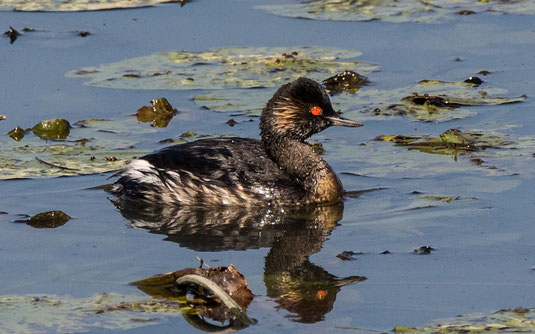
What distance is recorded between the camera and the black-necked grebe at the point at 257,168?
10.7 m

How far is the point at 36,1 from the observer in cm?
1766

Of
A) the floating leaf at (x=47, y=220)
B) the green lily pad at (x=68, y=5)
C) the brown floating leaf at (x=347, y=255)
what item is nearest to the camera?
the brown floating leaf at (x=347, y=255)

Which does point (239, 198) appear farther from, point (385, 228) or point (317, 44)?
point (317, 44)

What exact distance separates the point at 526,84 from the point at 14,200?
20.3 ft

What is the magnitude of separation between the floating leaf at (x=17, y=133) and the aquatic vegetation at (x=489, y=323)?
5.98m

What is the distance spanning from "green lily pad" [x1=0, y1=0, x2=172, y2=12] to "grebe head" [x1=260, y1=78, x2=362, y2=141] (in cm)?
683

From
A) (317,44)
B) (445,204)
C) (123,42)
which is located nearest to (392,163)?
(445,204)

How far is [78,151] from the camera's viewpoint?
38.2ft

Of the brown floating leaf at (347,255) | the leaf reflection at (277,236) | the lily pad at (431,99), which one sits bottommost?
the leaf reflection at (277,236)

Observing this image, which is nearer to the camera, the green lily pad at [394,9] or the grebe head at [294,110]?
the grebe head at [294,110]

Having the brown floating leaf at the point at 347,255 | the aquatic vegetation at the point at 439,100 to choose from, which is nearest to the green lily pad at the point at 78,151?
the aquatic vegetation at the point at 439,100

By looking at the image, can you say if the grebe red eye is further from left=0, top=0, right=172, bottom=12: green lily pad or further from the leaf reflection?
left=0, top=0, right=172, bottom=12: green lily pad

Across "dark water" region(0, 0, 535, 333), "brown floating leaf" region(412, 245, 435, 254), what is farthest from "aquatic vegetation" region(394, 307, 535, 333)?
"brown floating leaf" region(412, 245, 435, 254)

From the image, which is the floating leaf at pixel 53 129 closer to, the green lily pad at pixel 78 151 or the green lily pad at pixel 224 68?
the green lily pad at pixel 78 151
